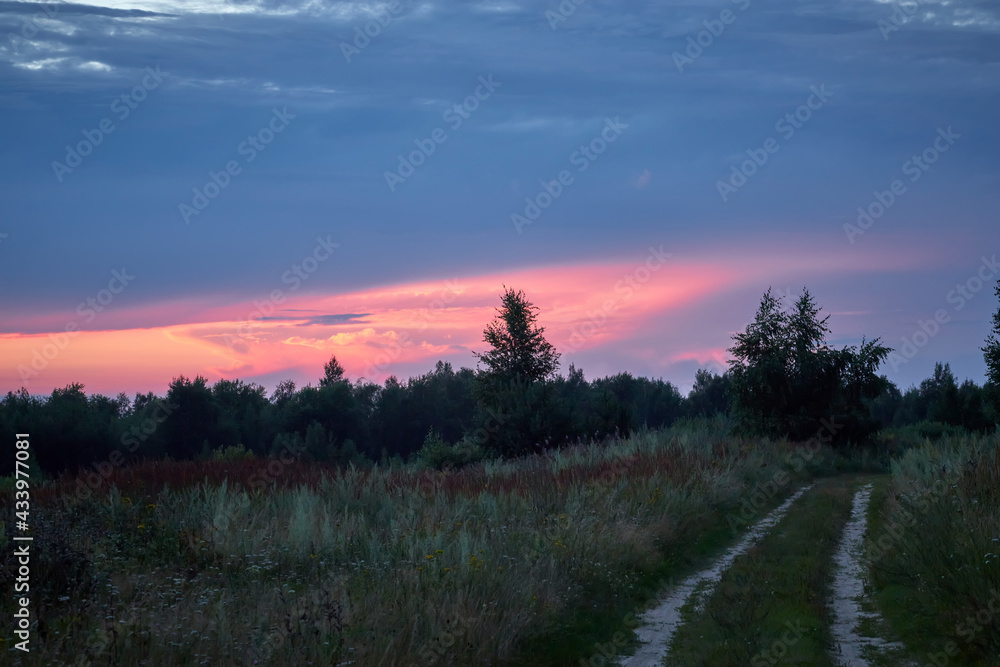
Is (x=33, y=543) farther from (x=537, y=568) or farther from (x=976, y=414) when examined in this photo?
(x=976, y=414)

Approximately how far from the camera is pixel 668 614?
29.3ft

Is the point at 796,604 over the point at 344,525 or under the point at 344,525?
under

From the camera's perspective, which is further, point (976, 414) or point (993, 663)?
point (976, 414)

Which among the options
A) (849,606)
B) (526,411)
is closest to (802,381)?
(526,411)

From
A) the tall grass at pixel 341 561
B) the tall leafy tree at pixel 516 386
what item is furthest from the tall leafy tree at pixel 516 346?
the tall grass at pixel 341 561

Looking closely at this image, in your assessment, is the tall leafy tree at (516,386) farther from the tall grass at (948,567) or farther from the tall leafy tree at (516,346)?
the tall grass at (948,567)

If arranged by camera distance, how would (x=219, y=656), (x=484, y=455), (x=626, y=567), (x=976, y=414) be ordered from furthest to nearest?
(x=976, y=414) → (x=484, y=455) → (x=626, y=567) → (x=219, y=656)

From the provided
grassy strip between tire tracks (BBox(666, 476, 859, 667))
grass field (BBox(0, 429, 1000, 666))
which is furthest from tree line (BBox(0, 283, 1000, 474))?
grassy strip between tire tracks (BBox(666, 476, 859, 667))

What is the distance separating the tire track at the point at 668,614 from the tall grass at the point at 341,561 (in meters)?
0.59

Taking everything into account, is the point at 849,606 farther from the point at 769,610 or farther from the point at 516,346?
the point at 516,346

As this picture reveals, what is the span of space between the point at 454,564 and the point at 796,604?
13.1ft

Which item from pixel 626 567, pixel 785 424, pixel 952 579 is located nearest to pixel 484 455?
pixel 785 424

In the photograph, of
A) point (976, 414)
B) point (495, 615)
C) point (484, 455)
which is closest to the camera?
point (495, 615)

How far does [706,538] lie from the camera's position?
13.4m
